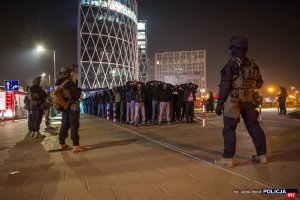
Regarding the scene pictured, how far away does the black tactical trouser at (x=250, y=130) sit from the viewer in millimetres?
4625

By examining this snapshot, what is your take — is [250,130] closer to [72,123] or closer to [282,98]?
[72,123]

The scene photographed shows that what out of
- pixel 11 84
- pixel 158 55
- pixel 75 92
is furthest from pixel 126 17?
pixel 75 92

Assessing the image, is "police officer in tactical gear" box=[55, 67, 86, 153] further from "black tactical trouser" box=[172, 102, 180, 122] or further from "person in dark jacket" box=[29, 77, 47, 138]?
"black tactical trouser" box=[172, 102, 180, 122]

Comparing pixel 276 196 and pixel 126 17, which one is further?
pixel 126 17

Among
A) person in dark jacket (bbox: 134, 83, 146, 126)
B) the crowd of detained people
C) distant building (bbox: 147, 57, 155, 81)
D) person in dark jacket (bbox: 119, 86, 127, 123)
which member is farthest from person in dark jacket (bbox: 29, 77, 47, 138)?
distant building (bbox: 147, 57, 155, 81)

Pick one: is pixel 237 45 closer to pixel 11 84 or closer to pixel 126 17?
pixel 11 84

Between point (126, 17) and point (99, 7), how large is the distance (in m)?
12.2

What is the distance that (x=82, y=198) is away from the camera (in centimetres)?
341

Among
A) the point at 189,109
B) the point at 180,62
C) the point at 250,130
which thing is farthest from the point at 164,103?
the point at 180,62

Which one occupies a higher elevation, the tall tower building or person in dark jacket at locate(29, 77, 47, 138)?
the tall tower building

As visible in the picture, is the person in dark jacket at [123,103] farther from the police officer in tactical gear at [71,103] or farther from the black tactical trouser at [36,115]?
the police officer in tactical gear at [71,103]

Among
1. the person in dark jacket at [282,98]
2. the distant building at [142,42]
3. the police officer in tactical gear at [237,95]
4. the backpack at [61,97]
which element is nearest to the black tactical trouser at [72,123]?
the backpack at [61,97]

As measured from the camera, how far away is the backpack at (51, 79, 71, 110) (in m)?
6.46

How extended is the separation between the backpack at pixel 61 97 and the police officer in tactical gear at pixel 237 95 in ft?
12.1
